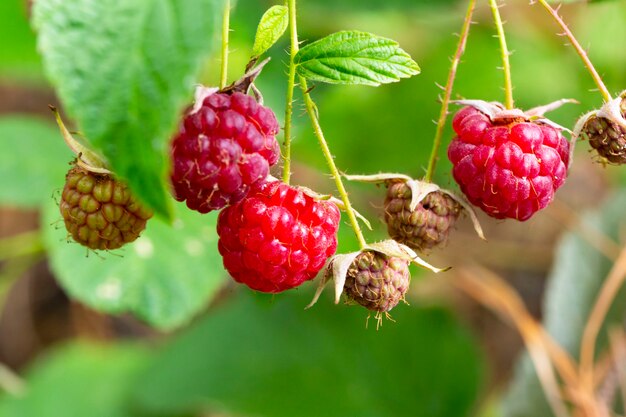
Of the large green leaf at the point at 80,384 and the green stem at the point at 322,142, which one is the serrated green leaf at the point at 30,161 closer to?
the large green leaf at the point at 80,384

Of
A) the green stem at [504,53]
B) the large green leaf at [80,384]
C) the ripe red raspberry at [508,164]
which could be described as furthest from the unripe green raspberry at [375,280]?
the large green leaf at [80,384]

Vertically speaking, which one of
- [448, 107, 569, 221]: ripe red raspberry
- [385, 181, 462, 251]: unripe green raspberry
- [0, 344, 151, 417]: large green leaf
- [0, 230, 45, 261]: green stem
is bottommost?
[0, 344, 151, 417]: large green leaf

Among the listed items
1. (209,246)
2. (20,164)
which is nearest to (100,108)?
(209,246)

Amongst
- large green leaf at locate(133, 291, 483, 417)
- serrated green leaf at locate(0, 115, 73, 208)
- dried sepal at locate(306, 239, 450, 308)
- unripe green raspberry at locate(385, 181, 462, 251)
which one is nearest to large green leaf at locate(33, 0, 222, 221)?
dried sepal at locate(306, 239, 450, 308)

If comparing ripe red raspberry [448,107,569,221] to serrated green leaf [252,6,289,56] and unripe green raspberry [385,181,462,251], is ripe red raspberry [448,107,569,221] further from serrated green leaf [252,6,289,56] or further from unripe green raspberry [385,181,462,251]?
serrated green leaf [252,6,289,56]

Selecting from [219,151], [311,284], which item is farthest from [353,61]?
[311,284]

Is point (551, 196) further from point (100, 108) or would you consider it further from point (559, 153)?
point (100, 108)

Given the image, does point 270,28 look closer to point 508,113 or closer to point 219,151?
point 219,151
